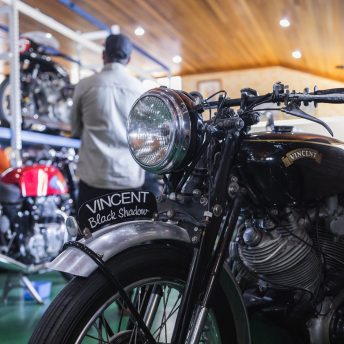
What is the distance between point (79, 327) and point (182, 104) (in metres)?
0.49

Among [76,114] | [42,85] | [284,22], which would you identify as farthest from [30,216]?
[284,22]

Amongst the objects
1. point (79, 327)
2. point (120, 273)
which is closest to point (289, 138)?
point (120, 273)

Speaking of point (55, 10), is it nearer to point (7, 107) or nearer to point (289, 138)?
point (7, 107)

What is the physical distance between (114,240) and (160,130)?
10.1 inches

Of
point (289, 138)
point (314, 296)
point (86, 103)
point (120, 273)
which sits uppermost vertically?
point (86, 103)

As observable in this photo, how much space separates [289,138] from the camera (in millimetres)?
1168

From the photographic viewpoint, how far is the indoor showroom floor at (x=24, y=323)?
1565 mm

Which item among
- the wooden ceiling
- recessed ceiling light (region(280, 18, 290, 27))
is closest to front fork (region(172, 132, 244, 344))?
the wooden ceiling

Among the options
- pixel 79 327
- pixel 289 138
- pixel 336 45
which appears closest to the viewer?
pixel 79 327

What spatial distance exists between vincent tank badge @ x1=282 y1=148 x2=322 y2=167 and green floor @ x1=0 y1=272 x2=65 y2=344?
4.61 feet

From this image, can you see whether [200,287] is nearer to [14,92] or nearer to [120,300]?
[120,300]

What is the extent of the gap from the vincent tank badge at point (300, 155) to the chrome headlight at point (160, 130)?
11.1 inches

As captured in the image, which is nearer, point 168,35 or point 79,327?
point 79,327

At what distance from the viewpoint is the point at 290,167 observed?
1133mm
